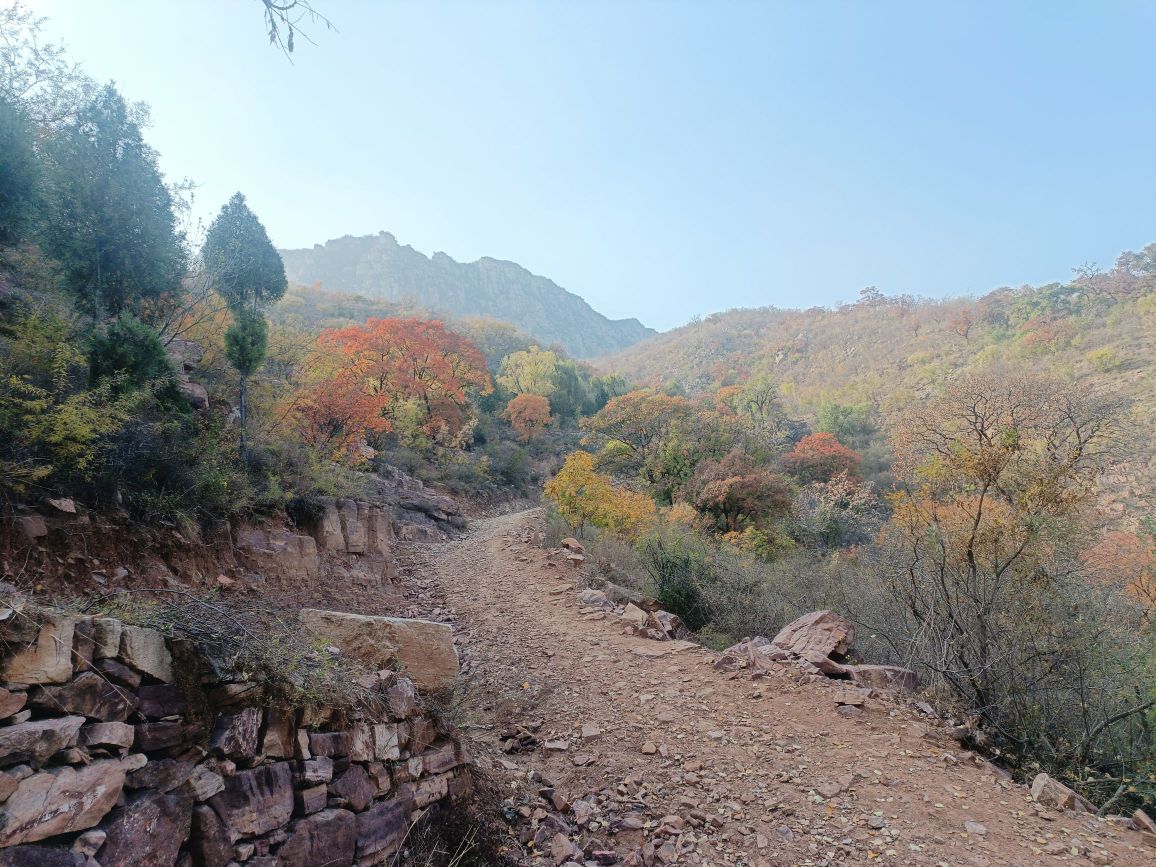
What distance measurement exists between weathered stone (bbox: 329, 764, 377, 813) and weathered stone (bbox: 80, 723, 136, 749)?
1.13 meters

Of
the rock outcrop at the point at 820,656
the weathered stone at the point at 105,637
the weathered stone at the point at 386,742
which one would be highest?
the weathered stone at the point at 105,637

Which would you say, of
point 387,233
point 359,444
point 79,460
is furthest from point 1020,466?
point 387,233

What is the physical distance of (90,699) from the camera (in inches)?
90.4

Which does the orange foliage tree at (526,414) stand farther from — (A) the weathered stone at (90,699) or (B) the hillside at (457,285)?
(B) the hillside at (457,285)

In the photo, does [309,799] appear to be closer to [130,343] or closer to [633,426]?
[130,343]

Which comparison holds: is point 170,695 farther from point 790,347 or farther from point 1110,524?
point 790,347

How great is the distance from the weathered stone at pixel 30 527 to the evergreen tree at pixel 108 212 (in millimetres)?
4416

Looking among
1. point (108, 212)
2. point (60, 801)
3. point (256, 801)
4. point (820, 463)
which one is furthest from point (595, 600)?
point (820, 463)

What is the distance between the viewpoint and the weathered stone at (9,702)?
2037 millimetres

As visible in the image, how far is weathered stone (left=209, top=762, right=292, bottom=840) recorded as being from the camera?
2.60 meters

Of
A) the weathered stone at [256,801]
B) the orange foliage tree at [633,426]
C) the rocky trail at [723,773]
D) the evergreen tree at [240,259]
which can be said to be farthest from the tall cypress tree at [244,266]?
the orange foliage tree at [633,426]

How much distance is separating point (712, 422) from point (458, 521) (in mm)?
11966

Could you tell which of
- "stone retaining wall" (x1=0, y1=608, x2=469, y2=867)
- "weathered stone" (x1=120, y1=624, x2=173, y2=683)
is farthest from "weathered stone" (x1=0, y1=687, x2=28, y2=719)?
"weathered stone" (x1=120, y1=624, x2=173, y2=683)

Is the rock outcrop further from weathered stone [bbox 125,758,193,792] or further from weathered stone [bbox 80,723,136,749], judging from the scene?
weathered stone [bbox 80,723,136,749]
